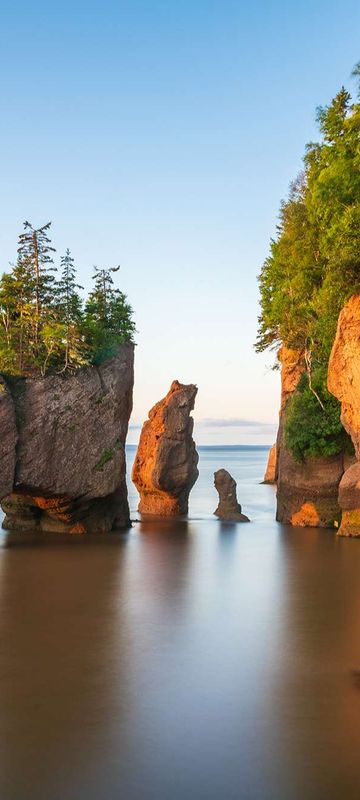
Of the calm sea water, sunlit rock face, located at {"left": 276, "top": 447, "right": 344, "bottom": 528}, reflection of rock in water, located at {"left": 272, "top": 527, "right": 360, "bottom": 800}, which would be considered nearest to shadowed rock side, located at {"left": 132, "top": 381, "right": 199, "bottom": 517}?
sunlit rock face, located at {"left": 276, "top": 447, "right": 344, "bottom": 528}

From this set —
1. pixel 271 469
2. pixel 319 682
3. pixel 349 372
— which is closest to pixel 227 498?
pixel 349 372

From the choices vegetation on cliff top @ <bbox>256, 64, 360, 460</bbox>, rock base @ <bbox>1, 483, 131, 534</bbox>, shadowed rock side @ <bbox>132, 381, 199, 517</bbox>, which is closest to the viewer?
vegetation on cliff top @ <bbox>256, 64, 360, 460</bbox>

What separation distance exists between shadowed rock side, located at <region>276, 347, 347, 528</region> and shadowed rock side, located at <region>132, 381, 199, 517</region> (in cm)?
778

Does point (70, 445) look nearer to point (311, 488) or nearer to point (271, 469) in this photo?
point (311, 488)

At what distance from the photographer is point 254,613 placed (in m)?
20.0

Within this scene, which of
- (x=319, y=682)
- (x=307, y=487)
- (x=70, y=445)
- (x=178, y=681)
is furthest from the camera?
(x=307, y=487)

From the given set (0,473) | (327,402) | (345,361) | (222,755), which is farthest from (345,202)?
(222,755)

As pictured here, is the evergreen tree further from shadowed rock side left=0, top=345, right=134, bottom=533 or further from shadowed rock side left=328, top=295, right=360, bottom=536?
shadowed rock side left=328, top=295, right=360, bottom=536

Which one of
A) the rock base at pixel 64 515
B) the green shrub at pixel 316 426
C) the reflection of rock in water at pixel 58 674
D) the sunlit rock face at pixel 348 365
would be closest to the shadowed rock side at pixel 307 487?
the green shrub at pixel 316 426

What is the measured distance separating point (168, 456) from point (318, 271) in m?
18.2

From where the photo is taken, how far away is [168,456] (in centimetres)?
4691

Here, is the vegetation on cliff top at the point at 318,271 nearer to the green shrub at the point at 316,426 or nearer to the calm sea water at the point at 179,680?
the green shrub at the point at 316,426

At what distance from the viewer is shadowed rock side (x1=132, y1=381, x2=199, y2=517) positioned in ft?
154

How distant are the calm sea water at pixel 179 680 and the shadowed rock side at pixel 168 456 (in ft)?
61.6
